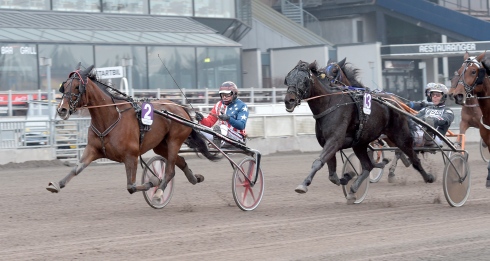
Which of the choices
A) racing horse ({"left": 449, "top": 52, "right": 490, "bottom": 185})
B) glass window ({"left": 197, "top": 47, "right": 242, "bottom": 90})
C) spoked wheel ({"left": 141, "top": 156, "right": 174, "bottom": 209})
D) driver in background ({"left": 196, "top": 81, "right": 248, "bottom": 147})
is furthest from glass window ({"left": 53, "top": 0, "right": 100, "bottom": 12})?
racing horse ({"left": 449, "top": 52, "right": 490, "bottom": 185})

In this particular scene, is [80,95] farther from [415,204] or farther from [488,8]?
[488,8]

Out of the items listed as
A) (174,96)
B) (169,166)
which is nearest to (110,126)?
(169,166)

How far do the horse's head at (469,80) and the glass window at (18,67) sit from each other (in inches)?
763

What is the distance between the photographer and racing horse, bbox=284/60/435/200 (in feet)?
32.5

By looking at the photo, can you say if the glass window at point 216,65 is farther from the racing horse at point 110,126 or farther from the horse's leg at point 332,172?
the racing horse at point 110,126

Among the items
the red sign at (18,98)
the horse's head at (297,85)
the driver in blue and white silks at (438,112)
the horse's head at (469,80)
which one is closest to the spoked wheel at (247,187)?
the horse's head at (297,85)

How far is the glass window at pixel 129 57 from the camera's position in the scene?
29.4 meters

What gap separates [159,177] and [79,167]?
4.69 ft

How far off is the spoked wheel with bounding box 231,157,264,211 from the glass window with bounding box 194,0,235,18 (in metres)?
25.6

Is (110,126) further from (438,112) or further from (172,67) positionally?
(172,67)

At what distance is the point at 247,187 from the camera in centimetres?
1013

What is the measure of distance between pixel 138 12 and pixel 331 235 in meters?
26.1

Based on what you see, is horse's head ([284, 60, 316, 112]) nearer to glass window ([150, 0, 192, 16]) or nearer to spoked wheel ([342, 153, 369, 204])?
spoked wheel ([342, 153, 369, 204])

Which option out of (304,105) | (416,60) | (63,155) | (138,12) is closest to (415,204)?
(63,155)
